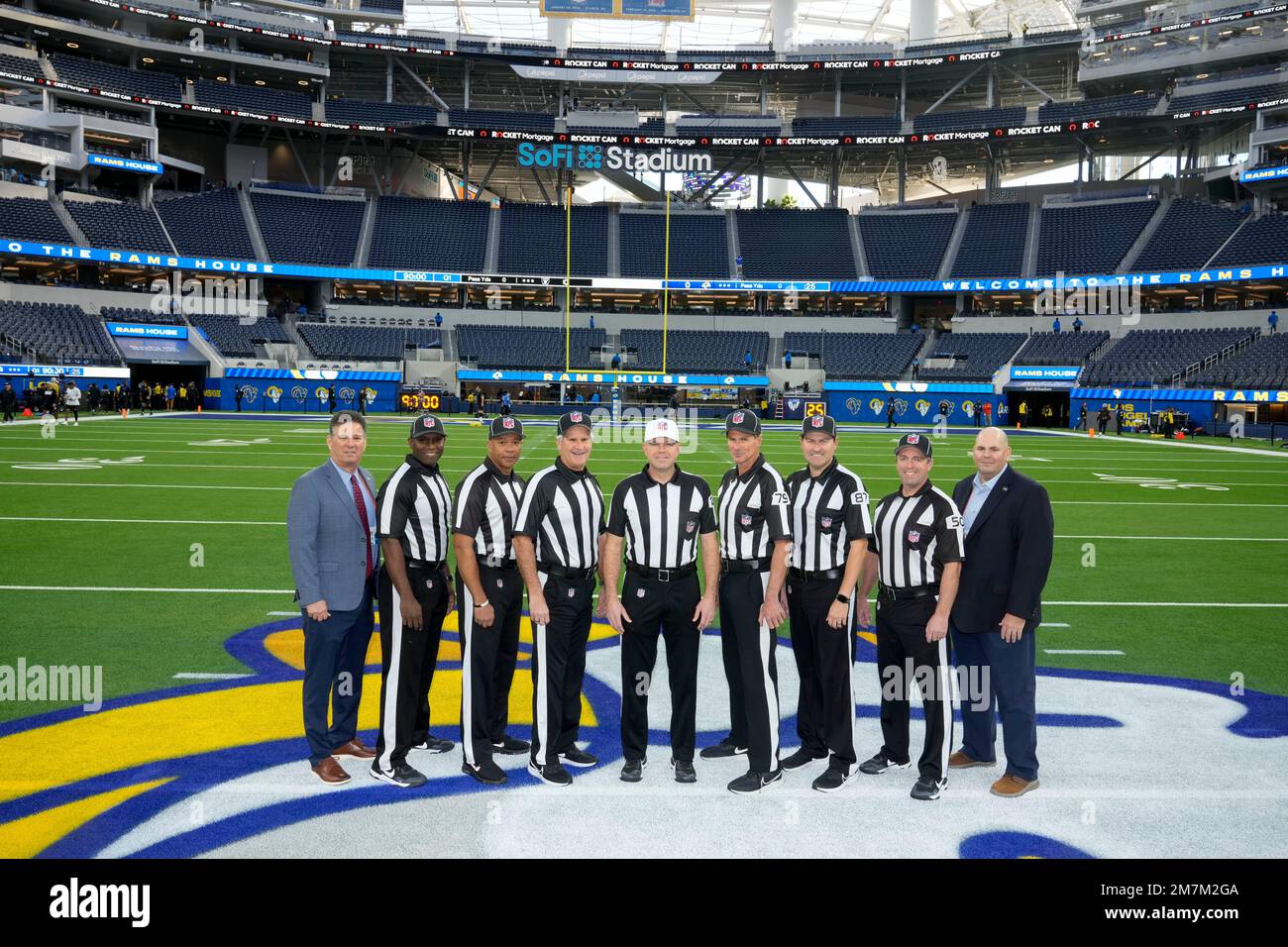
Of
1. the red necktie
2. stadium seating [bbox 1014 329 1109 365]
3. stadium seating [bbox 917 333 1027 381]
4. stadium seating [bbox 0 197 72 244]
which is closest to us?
the red necktie

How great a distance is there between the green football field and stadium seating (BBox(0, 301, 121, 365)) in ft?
57.6

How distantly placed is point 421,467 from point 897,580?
8.48 feet

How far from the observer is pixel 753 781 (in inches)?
179

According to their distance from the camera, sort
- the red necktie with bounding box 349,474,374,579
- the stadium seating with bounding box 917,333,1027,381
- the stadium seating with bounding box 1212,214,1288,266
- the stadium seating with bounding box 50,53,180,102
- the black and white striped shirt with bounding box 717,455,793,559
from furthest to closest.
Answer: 1. the stadium seating with bounding box 50,53,180,102
2. the stadium seating with bounding box 917,333,1027,381
3. the stadium seating with bounding box 1212,214,1288,266
4. the red necktie with bounding box 349,474,374,579
5. the black and white striped shirt with bounding box 717,455,793,559

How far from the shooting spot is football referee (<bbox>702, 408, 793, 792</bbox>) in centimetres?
463

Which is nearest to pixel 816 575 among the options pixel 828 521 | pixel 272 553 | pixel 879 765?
pixel 828 521

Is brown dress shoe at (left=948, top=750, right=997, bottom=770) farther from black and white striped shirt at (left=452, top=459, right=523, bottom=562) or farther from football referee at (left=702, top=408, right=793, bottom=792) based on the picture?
black and white striped shirt at (left=452, top=459, right=523, bottom=562)

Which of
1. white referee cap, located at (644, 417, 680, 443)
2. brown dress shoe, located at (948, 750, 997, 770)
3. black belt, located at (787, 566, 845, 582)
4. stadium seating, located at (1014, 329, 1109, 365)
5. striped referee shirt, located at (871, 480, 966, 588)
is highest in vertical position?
stadium seating, located at (1014, 329, 1109, 365)

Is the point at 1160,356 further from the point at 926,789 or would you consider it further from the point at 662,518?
the point at 662,518

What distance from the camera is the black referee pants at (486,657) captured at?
4707 mm

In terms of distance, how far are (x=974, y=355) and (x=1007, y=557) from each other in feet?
152

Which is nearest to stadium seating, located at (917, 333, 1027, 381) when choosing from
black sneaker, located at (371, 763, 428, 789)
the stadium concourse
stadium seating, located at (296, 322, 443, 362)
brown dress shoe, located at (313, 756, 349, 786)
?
the stadium concourse
